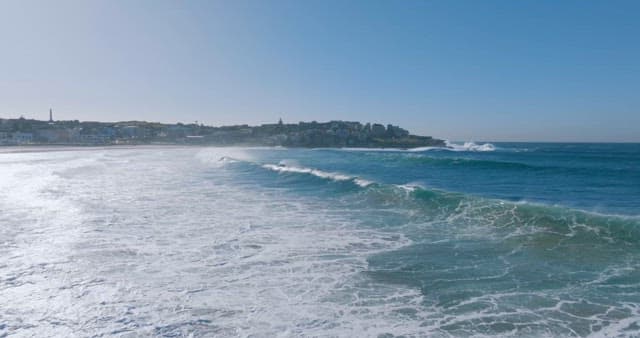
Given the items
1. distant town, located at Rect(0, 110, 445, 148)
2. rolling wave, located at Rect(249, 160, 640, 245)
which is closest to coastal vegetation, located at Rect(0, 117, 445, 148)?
distant town, located at Rect(0, 110, 445, 148)

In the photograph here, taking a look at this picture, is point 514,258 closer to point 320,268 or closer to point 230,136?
point 320,268

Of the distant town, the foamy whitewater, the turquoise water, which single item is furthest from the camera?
the distant town

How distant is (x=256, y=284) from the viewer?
19.9 ft

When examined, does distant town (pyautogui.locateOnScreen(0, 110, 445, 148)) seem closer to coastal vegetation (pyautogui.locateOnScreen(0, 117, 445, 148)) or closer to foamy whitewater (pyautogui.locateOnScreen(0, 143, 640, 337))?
coastal vegetation (pyautogui.locateOnScreen(0, 117, 445, 148))

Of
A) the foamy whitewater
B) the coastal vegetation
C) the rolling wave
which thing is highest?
the coastal vegetation

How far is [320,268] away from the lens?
688 cm

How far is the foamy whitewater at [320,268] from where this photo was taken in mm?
4762

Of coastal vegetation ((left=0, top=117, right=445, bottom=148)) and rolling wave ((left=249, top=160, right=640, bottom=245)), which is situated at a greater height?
coastal vegetation ((left=0, top=117, right=445, bottom=148))

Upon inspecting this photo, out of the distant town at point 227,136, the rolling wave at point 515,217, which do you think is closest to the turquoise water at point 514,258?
the rolling wave at point 515,217

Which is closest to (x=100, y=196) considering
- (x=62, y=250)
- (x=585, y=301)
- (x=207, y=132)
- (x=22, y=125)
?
(x=62, y=250)

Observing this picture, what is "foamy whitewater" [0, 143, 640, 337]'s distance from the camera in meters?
4.76

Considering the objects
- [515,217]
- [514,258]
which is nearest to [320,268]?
[514,258]

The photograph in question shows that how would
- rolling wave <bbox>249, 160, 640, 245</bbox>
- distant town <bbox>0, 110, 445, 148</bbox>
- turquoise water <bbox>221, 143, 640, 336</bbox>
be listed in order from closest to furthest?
turquoise water <bbox>221, 143, 640, 336</bbox> < rolling wave <bbox>249, 160, 640, 245</bbox> < distant town <bbox>0, 110, 445, 148</bbox>

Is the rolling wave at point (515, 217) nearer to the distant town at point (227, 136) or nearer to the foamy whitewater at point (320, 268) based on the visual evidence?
the foamy whitewater at point (320, 268)
